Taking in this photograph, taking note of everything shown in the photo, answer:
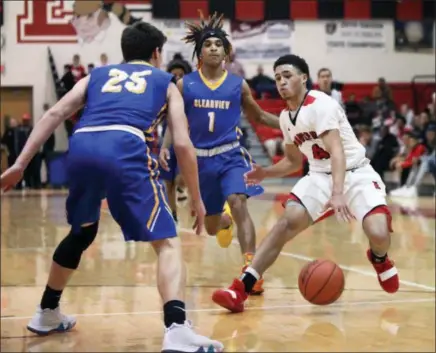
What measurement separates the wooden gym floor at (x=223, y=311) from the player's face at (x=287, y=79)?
3.19 meters

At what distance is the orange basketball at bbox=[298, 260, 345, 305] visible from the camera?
586 centimetres

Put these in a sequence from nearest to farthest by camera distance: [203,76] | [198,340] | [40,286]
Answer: [198,340], [203,76], [40,286]

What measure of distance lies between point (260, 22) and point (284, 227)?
18552 millimetres

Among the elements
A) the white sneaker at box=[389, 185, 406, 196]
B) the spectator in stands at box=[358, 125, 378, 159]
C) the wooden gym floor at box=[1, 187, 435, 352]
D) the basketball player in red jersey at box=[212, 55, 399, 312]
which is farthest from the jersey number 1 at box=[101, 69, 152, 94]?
the white sneaker at box=[389, 185, 406, 196]

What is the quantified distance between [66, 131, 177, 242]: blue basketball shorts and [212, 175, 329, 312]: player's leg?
1251 millimetres

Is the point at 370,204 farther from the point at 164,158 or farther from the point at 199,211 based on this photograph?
the point at 199,211

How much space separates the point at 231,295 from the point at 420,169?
12.3 meters

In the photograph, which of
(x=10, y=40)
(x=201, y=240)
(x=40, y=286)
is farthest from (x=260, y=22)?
(x=40, y=286)

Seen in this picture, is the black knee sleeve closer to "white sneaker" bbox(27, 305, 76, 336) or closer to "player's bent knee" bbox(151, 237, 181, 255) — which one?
"white sneaker" bbox(27, 305, 76, 336)

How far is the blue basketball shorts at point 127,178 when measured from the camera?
14.8ft

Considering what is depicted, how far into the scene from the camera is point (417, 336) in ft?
26.9

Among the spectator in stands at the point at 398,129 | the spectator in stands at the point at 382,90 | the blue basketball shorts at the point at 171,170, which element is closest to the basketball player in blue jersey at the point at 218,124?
the blue basketball shorts at the point at 171,170

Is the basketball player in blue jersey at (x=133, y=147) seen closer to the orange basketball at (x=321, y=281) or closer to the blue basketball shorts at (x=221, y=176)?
the orange basketball at (x=321, y=281)

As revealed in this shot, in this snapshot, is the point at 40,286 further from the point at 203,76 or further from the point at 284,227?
the point at 203,76
